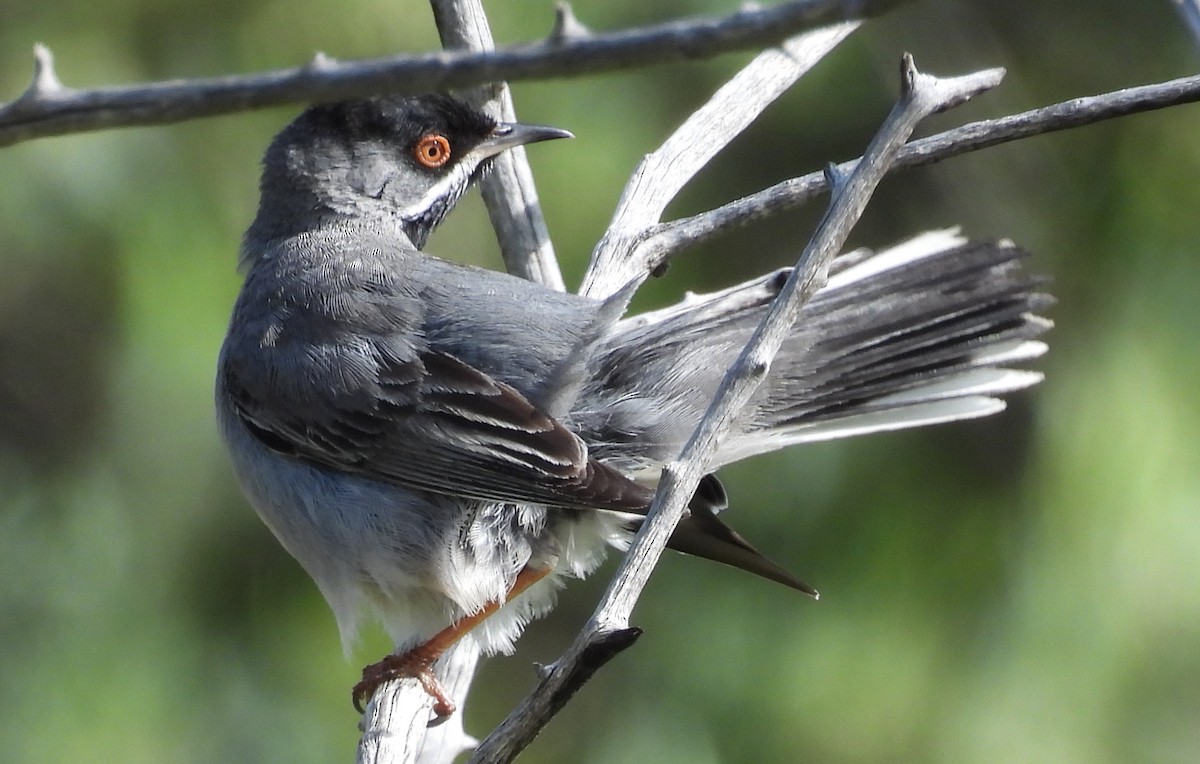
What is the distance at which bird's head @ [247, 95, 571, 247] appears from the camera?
458 centimetres

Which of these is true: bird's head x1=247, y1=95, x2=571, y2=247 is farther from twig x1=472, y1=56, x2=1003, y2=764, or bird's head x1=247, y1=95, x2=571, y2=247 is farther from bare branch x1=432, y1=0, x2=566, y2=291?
twig x1=472, y1=56, x2=1003, y2=764

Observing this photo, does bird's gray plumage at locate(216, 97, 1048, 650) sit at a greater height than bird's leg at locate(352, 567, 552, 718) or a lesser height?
greater

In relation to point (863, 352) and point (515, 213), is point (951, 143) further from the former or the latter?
point (515, 213)

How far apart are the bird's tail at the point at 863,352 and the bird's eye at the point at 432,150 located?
1.04 m

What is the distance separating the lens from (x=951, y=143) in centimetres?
354

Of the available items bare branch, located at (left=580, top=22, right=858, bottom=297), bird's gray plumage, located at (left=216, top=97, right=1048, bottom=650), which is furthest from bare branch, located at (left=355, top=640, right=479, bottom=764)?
bare branch, located at (left=580, top=22, right=858, bottom=297)

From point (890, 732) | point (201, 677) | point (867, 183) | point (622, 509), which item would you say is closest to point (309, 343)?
point (622, 509)

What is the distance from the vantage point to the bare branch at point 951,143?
3203 mm

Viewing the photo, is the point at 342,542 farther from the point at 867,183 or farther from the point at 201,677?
the point at 867,183

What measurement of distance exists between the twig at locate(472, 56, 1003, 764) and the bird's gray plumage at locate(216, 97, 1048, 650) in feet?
2.83

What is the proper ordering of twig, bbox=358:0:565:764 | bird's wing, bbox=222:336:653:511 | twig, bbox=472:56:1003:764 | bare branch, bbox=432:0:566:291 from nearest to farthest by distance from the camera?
twig, bbox=472:56:1003:764 < bird's wing, bbox=222:336:653:511 < twig, bbox=358:0:565:764 < bare branch, bbox=432:0:566:291

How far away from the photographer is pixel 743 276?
572 cm

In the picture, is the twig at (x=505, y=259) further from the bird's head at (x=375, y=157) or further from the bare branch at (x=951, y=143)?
the bare branch at (x=951, y=143)

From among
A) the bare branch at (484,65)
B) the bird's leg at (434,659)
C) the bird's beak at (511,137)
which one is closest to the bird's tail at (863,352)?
the bird's leg at (434,659)
